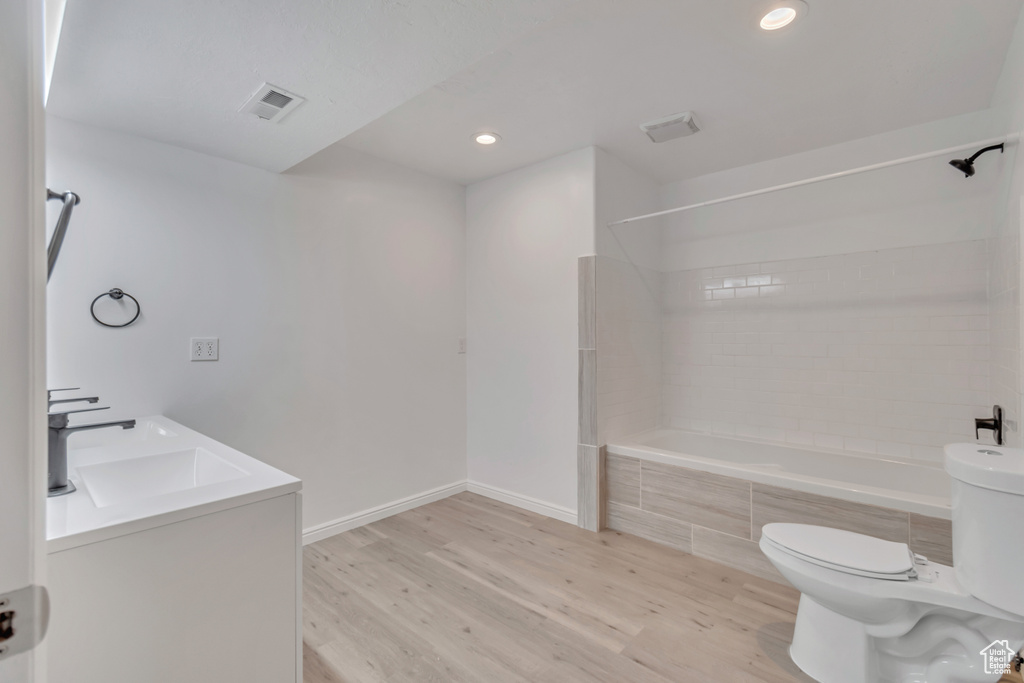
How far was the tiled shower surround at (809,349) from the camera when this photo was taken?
2.47m

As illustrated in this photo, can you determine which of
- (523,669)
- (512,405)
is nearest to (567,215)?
(512,405)

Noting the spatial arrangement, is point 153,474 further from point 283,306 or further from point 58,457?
point 283,306

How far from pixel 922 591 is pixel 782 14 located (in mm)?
1930

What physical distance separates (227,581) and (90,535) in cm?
30

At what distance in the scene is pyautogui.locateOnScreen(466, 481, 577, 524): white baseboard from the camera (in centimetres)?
298

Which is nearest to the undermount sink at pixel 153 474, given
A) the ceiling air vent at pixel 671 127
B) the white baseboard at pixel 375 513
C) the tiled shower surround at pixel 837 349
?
the white baseboard at pixel 375 513

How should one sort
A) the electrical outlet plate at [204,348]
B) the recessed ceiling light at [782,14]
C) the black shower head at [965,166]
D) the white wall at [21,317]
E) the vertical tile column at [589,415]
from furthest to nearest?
the vertical tile column at [589,415], the electrical outlet plate at [204,348], the black shower head at [965,166], the recessed ceiling light at [782,14], the white wall at [21,317]

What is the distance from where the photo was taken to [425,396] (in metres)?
3.28

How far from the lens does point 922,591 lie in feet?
4.61

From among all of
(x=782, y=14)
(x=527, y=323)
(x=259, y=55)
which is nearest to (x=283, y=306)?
(x=259, y=55)

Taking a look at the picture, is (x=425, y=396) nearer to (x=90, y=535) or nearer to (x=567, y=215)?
(x=567, y=215)

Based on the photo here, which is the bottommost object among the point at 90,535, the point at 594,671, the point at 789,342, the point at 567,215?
the point at 594,671

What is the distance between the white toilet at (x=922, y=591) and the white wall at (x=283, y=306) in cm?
220

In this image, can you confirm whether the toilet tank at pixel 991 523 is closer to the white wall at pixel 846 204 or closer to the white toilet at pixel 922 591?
the white toilet at pixel 922 591
